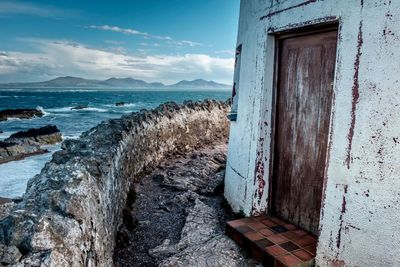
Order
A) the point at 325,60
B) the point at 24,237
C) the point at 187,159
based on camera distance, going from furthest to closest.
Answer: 1. the point at 187,159
2. the point at 325,60
3. the point at 24,237

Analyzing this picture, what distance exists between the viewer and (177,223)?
493 centimetres

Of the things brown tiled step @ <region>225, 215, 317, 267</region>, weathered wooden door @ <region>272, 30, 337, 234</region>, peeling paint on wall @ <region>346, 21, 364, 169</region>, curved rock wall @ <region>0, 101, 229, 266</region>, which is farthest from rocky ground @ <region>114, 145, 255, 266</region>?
peeling paint on wall @ <region>346, 21, 364, 169</region>

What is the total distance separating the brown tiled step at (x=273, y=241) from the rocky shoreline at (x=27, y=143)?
50.0 feet

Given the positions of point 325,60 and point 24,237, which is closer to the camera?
point 24,237

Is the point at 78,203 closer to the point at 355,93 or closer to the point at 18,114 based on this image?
the point at 355,93


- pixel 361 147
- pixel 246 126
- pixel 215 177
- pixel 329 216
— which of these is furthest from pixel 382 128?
pixel 215 177

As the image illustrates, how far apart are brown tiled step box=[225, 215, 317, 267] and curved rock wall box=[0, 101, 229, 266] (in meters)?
1.54

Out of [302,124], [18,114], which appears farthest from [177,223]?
[18,114]

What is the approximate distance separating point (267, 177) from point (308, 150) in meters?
0.73

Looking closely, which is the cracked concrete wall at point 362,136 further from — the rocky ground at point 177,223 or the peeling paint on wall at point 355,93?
the rocky ground at point 177,223

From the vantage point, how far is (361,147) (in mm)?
2936

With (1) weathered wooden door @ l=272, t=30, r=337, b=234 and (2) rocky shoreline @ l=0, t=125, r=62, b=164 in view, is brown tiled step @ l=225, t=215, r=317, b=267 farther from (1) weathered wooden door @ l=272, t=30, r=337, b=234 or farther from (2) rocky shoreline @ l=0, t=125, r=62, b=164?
(2) rocky shoreline @ l=0, t=125, r=62, b=164

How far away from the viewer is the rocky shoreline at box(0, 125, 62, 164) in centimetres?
1669

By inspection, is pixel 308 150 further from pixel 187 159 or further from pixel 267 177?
pixel 187 159
